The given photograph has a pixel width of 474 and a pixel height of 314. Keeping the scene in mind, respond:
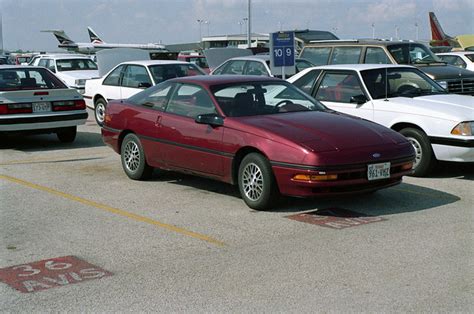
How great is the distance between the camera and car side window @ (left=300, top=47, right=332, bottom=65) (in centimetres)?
1529

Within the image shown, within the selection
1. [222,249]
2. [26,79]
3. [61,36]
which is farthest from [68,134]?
[61,36]

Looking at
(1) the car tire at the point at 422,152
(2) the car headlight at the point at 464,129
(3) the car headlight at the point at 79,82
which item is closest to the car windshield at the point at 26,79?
(1) the car tire at the point at 422,152

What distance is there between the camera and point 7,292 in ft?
15.5

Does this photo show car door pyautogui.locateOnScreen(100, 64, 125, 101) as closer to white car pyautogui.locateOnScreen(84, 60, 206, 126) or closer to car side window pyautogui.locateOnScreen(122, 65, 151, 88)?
white car pyautogui.locateOnScreen(84, 60, 206, 126)

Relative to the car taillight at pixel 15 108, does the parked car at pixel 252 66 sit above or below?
above

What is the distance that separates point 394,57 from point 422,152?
6220 millimetres

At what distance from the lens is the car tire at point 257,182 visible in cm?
688

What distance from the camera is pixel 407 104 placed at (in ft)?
29.8

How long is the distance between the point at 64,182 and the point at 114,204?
61.4 inches

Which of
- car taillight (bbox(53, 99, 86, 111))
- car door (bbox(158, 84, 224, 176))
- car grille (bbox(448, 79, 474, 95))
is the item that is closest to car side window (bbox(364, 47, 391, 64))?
car grille (bbox(448, 79, 474, 95))

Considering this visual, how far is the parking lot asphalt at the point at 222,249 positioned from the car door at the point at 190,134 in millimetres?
402

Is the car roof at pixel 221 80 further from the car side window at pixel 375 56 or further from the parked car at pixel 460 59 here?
the parked car at pixel 460 59

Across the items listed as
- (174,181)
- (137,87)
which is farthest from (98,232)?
(137,87)

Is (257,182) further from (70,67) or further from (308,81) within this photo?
(70,67)
